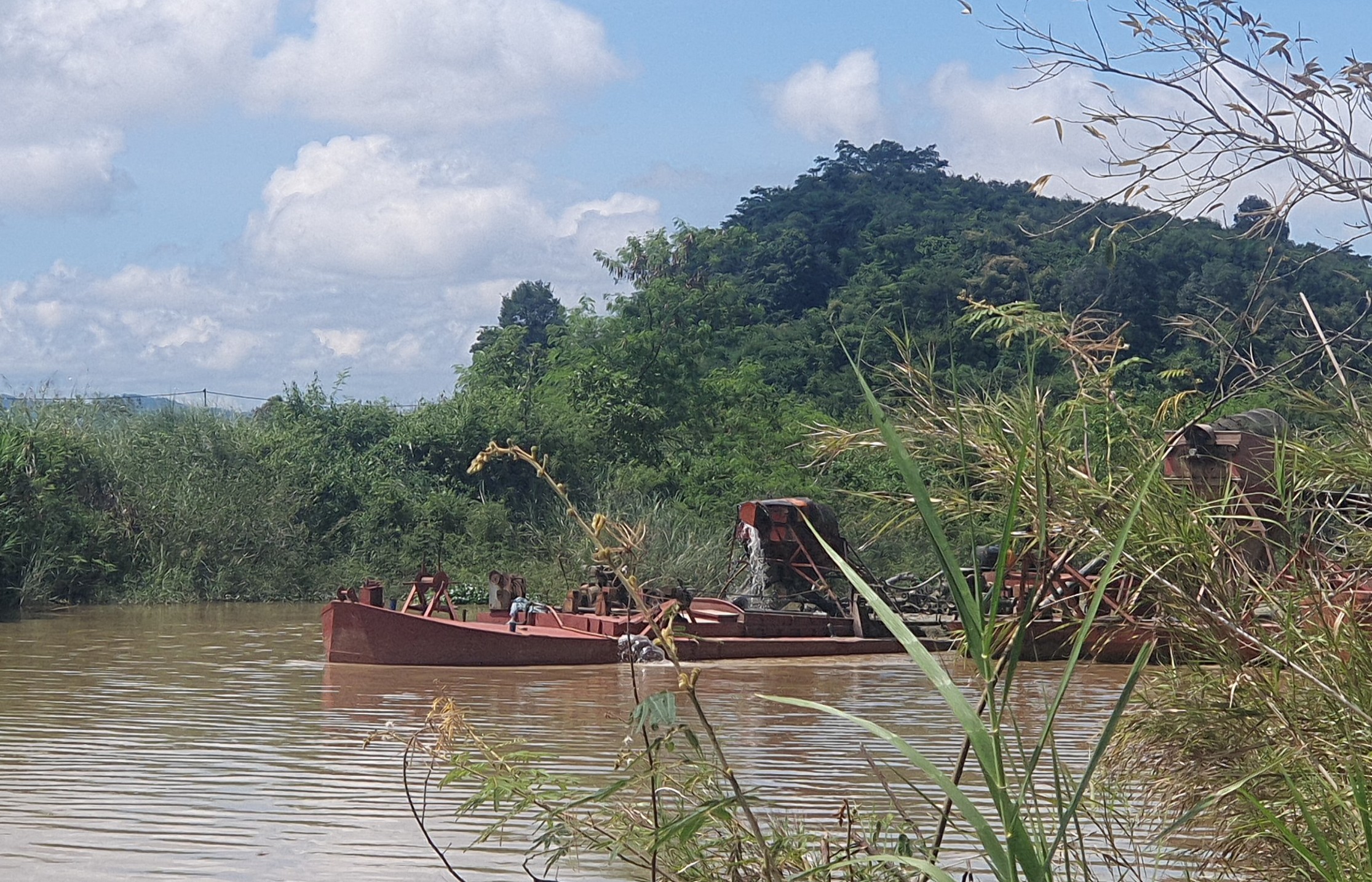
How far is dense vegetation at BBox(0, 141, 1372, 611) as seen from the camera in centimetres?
3222

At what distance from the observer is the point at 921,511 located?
2.76 meters

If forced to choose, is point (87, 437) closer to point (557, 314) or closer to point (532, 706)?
point (532, 706)

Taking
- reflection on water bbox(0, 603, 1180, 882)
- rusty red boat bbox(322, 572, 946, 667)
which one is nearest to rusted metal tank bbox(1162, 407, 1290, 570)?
reflection on water bbox(0, 603, 1180, 882)

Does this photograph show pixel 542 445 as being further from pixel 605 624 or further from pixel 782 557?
pixel 605 624

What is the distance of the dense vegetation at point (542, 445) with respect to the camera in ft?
106

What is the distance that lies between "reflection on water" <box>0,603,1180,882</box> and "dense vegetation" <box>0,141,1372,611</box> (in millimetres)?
7826

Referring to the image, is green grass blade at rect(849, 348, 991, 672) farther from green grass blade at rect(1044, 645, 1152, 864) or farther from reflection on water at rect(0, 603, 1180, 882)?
reflection on water at rect(0, 603, 1180, 882)

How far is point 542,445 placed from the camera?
39.9 m

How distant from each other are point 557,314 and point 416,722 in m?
75.0

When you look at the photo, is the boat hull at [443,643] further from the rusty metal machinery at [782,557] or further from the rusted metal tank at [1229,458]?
the rusted metal tank at [1229,458]

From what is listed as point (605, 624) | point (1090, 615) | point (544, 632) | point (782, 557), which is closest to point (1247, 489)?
point (1090, 615)

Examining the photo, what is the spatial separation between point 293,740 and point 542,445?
1067 inches

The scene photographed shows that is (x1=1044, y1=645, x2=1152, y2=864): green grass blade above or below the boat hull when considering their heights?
above

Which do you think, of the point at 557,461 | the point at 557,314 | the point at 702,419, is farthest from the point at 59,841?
the point at 557,314
